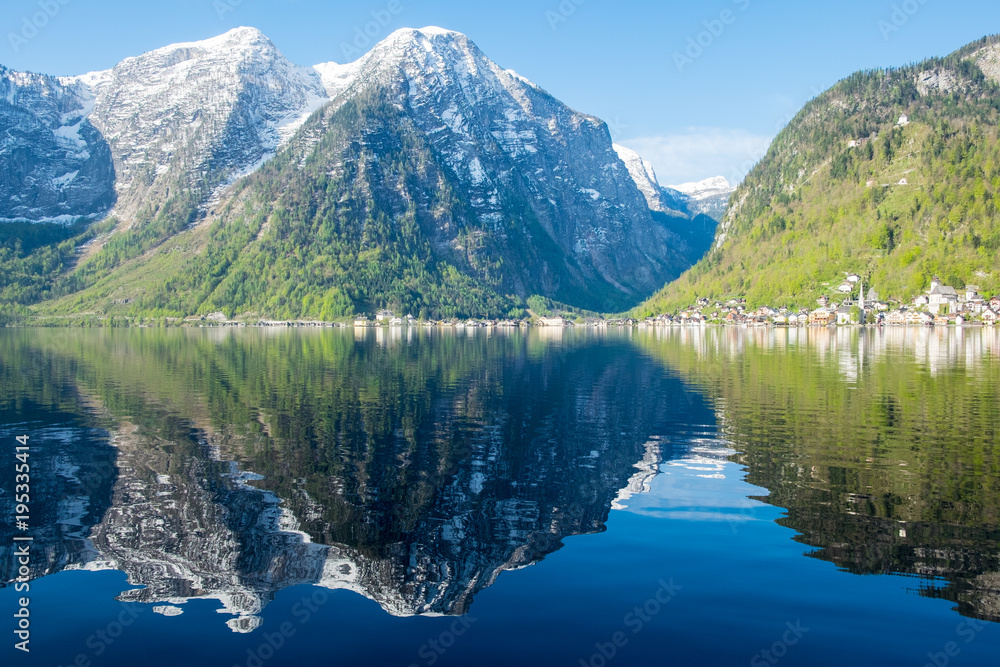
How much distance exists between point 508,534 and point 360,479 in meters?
9.46

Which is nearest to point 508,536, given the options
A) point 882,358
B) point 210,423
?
point 210,423

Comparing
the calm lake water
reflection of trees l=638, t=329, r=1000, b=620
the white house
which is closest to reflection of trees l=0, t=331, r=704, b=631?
the calm lake water

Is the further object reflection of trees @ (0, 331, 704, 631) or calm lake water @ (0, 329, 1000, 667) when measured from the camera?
reflection of trees @ (0, 331, 704, 631)

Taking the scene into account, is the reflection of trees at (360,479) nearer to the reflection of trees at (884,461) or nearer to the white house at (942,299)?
the reflection of trees at (884,461)

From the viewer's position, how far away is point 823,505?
26422mm

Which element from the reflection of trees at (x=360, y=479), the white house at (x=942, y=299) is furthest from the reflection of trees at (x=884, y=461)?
the white house at (x=942, y=299)

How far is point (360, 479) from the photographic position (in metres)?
30.9

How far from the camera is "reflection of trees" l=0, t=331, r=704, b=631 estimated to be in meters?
21.0

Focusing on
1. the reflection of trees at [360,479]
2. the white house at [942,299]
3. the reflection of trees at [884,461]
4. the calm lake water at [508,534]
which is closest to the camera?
the calm lake water at [508,534]

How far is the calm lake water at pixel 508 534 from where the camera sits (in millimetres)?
17062

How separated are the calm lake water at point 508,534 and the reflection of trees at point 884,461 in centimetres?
14

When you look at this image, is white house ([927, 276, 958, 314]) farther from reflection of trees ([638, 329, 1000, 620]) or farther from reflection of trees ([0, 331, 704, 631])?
reflection of trees ([0, 331, 704, 631])

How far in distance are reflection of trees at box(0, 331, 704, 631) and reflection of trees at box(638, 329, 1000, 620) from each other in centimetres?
663

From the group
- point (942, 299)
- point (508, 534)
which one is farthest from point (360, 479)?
point (942, 299)
